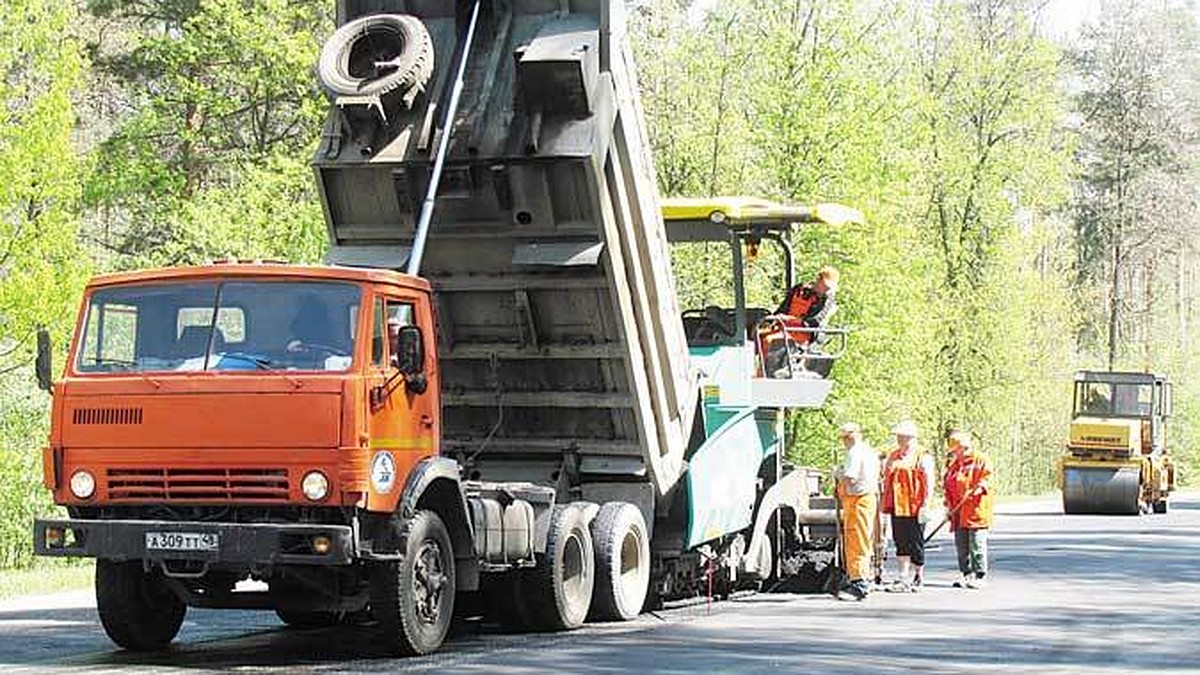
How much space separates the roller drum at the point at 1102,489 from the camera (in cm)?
4150

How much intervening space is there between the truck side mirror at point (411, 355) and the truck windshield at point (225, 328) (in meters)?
0.37

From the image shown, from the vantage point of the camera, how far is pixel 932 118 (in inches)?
1837

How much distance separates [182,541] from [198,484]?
1.24 feet

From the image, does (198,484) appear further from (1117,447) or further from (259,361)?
(1117,447)

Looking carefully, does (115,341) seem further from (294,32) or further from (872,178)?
(294,32)

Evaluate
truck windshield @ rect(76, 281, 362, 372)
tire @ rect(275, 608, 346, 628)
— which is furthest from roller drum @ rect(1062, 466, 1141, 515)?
truck windshield @ rect(76, 281, 362, 372)

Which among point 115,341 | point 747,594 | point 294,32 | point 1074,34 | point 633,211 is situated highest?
point 1074,34

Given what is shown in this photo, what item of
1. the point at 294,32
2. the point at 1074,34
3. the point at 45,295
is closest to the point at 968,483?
the point at 45,295

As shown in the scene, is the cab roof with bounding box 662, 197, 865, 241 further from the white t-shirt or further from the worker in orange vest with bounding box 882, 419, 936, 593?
the worker in orange vest with bounding box 882, 419, 936, 593

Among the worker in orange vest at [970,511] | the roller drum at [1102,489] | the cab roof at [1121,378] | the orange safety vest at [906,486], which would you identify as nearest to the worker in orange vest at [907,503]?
the orange safety vest at [906,486]

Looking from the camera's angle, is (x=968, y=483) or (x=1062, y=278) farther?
(x=1062, y=278)

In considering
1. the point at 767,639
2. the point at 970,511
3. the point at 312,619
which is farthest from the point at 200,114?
the point at 767,639

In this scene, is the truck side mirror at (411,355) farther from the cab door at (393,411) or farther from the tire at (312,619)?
the tire at (312,619)

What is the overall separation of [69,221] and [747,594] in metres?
11.5
